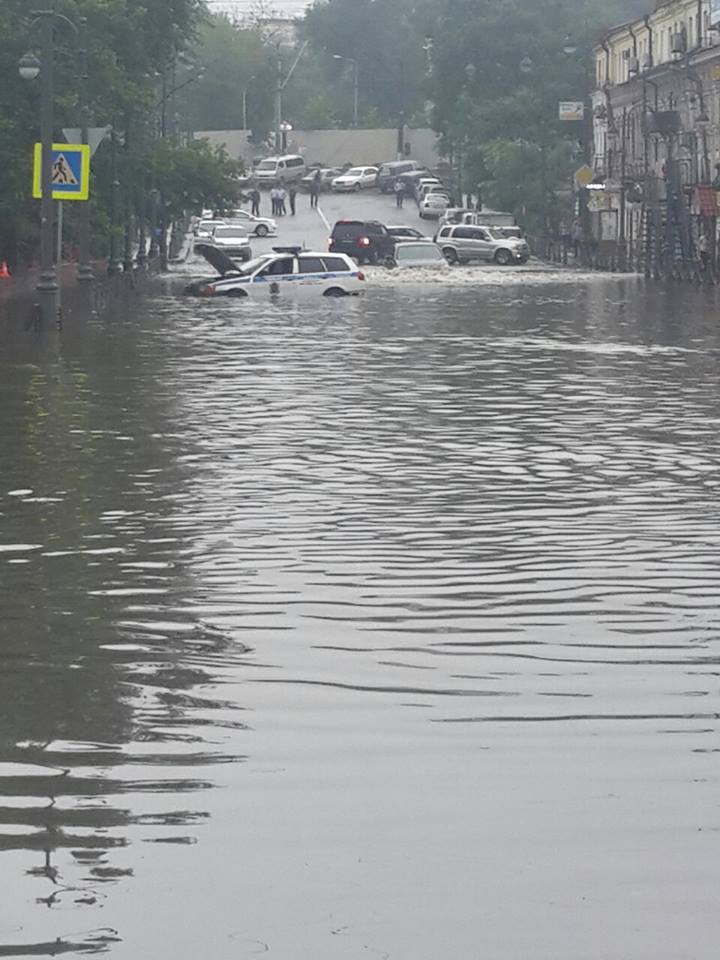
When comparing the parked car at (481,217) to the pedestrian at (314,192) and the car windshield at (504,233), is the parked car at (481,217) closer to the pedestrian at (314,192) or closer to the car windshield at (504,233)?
the car windshield at (504,233)

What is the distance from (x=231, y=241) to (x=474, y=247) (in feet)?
33.4

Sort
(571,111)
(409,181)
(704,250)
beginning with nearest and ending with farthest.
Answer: (704,250) < (571,111) < (409,181)

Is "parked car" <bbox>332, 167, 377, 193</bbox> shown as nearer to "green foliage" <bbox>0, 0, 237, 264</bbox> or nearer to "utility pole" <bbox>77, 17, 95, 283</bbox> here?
"green foliage" <bbox>0, 0, 237, 264</bbox>

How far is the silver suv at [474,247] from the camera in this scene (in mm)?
94688

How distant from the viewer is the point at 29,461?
18.1 metres

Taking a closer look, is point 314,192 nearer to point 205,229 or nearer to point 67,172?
point 205,229

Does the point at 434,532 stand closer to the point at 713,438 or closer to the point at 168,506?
the point at 168,506

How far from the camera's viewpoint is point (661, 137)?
328 ft

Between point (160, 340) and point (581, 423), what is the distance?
17.6 meters

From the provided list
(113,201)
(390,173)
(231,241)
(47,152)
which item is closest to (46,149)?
(47,152)

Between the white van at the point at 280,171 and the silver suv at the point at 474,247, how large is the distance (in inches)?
1957

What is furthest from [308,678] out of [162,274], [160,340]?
[162,274]

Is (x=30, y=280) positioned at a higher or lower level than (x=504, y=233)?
lower

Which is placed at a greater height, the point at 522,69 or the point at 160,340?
the point at 522,69
